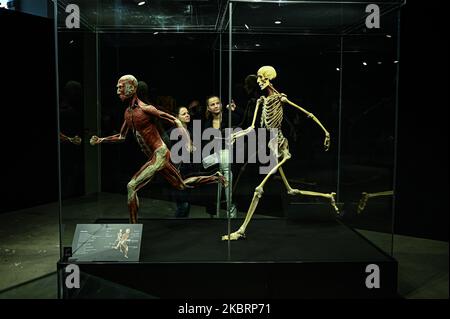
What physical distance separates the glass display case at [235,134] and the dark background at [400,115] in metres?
0.29

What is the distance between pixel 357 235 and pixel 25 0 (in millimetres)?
4597

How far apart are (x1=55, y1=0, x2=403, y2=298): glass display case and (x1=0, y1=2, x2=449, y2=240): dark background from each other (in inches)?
11.3

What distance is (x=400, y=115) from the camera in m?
5.20

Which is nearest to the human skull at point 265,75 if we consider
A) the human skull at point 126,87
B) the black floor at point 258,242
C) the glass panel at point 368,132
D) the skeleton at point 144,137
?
the skeleton at point 144,137

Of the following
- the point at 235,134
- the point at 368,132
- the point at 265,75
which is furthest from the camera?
the point at 368,132

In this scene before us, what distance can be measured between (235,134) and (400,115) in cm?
215

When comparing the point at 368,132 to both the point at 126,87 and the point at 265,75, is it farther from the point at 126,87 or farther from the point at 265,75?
the point at 126,87

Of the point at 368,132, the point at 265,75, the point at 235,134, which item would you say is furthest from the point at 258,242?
the point at 368,132

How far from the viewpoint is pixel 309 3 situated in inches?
150

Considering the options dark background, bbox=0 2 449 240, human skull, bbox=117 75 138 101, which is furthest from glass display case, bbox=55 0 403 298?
dark background, bbox=0 2 449 240

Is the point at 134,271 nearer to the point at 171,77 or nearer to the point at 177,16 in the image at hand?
the point at 171,77

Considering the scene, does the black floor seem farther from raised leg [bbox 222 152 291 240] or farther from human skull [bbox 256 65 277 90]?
human skull [bbox 256 65 277 90]

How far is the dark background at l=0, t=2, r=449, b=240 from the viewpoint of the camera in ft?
12.2
